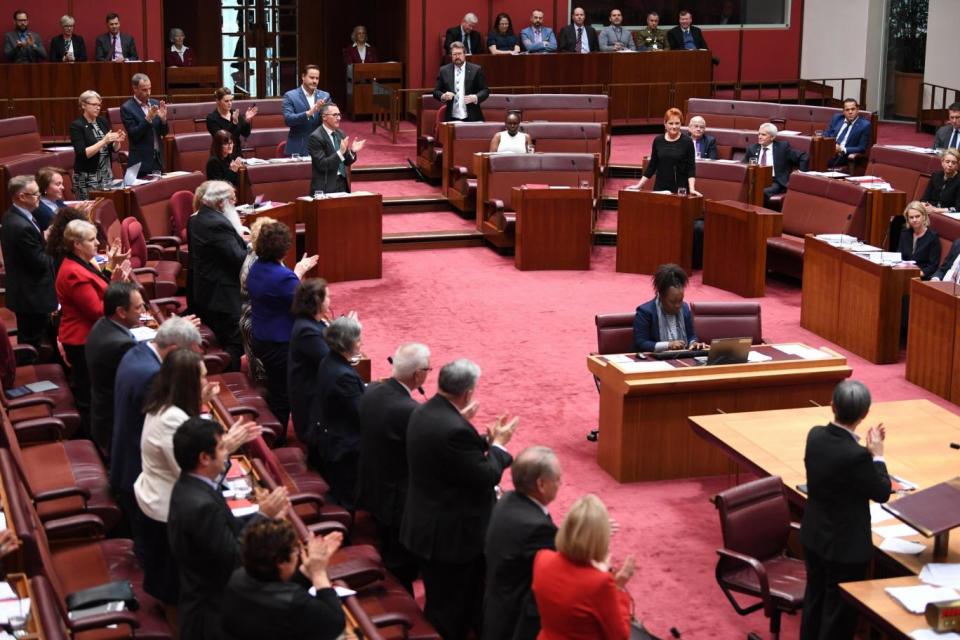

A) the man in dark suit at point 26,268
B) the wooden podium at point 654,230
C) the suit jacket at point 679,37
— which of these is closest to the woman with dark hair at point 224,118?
the wooden podium at point 654,230

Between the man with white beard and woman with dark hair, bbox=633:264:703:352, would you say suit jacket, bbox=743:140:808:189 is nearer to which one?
woman with dark hair, bbox=633:264:703:352

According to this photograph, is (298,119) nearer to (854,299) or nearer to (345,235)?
(345,235)

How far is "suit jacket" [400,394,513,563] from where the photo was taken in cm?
558

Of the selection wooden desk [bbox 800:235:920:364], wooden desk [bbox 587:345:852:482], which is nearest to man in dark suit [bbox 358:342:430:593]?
wooden desk [bbox 587:345:852:482]

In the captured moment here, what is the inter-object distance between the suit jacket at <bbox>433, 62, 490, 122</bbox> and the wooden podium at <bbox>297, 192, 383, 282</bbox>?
300 centimetres

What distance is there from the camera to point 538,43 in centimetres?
1920

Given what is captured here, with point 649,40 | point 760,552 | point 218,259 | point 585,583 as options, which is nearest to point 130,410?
point 585,583

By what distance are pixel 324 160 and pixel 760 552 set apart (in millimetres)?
7298

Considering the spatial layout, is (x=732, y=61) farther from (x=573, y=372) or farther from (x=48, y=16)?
(x=573, y=372)

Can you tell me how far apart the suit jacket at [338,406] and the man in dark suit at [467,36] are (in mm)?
12471

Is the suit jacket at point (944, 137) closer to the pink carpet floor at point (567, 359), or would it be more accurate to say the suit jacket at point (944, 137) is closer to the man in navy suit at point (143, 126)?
the pink carpet floor at point (567, 359)

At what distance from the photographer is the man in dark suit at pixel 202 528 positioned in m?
4.75

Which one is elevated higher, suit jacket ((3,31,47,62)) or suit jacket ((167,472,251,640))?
suit jacket ((3,31,47,62))

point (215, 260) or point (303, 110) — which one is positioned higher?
point (303, 110)
